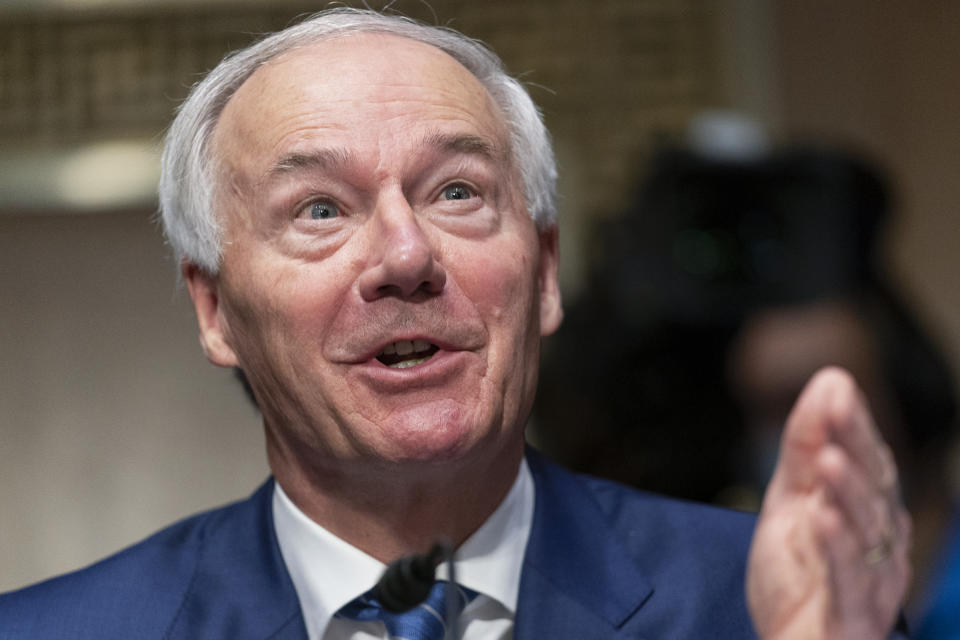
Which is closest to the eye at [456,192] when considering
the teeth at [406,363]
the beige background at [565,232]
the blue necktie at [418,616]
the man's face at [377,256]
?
the man's face at [377,256]

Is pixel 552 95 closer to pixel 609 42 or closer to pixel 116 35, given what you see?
pixel 609 42

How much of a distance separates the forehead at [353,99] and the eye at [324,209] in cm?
8

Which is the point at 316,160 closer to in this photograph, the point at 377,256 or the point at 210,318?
the point at 377,256

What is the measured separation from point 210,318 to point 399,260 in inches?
17.6

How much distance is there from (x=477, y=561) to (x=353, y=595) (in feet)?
0.58

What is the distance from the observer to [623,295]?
3.65 meters

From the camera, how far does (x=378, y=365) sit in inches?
67.3

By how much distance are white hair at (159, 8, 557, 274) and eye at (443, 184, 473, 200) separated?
133mm

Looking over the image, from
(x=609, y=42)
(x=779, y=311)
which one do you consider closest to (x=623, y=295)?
(x=779, y=311)

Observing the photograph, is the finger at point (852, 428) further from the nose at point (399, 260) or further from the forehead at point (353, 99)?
the forehead at point (353, 99)

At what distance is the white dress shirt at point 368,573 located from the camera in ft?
5.90

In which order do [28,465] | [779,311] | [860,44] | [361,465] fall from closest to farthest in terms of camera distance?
[361,465], [28,465], [779,311], [860,44]

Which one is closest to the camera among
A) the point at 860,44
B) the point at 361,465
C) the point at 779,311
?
the point at 361,465

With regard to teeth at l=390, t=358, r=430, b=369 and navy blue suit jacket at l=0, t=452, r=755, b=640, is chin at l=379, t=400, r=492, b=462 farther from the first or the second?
navy blue suit jacket at l=0, t=452, r=755, b=640
